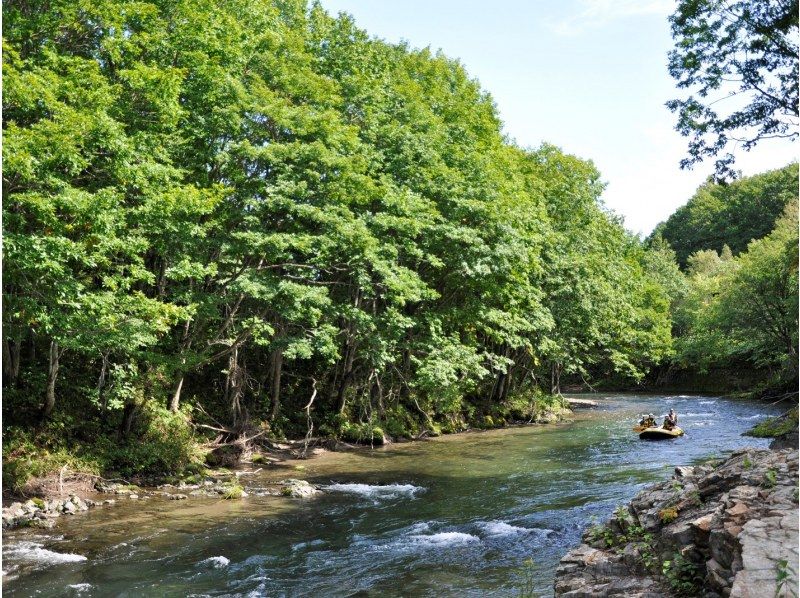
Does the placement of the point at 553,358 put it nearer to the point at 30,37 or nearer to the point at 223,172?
the point at 223,172

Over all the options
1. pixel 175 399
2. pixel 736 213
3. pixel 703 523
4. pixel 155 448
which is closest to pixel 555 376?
pixel 175 399

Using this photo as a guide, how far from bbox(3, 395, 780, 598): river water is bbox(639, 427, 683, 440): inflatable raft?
2.96 metres

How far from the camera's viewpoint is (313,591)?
9.89 metres

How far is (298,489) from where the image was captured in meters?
16.5

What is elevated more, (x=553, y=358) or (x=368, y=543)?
(x=553, y=358)

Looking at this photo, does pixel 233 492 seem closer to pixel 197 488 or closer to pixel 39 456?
pixel 197 488

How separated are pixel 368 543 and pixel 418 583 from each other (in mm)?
2475

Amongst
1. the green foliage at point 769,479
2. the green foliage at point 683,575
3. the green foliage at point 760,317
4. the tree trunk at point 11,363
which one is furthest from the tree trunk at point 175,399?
the green foliage at point 760,317

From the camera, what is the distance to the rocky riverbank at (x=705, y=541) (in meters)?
6.52

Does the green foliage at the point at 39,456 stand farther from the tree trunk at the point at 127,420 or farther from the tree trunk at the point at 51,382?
the tree trunk at the point at 127,420

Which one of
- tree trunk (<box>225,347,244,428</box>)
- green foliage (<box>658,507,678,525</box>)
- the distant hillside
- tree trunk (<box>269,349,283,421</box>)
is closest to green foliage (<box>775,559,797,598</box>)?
green foliage (<box>658,507,678,525</box>)

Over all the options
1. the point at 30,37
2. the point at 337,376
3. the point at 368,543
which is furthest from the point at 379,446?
the point at 30,37

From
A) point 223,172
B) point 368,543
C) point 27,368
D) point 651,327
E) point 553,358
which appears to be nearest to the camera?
point 368,543

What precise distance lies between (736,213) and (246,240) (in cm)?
8233
